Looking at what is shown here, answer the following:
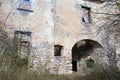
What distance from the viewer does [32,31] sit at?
1441cm

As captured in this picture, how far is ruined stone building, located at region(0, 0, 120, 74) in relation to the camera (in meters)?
14.0

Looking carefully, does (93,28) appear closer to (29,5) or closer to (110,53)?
(110,53)

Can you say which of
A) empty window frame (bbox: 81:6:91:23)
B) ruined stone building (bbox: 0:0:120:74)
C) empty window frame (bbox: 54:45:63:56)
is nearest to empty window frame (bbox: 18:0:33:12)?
ruined stone building (bbox: 0:0:120:74)

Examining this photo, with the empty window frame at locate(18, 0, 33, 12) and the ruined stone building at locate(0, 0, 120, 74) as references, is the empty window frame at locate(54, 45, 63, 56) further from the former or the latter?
the empty window frame at locate(18, 0, 33, 12)

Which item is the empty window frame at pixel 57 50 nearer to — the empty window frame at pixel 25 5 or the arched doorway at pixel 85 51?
the arched doorway at pixel 85 51

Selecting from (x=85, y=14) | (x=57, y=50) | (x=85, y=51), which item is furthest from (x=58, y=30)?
(x=85, y=51)

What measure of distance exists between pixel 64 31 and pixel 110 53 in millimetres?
4467

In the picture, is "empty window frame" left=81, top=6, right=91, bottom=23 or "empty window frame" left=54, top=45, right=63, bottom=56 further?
"empty window frame" left=81, top=6, right=91, bottom=23

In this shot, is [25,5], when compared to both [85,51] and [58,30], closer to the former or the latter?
[58,30]

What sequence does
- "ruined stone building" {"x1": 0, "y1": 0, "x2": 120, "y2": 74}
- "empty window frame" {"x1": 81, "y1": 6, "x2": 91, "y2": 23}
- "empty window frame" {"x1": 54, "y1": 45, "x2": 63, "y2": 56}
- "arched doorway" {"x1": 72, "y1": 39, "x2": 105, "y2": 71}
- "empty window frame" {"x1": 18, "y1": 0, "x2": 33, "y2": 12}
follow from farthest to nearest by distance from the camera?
"arched doorway" {"x1": 72, "y1": 39, "x2": 105, "y2": 71} < "empty window frame" {"x1": 81, "y1": 6, "x2": 91, "y2": 23} < "empty window frame" {"x1": 54, "y1": 45, "x2": 63, "y2": 56} < "empty window frame" {"x1": 18, "y1": 0, "x2": 33, "y2": 12} < "ruined stone building" {"x1": 0, "y1": 0, "x2": 120, "y2": 74}

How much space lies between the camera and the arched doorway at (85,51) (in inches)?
685

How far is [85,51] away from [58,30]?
3.88 m

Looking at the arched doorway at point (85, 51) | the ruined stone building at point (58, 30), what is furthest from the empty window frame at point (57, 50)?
the arched doorway at point (85, 51)

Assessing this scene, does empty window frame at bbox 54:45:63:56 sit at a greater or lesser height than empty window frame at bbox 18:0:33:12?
lesser
